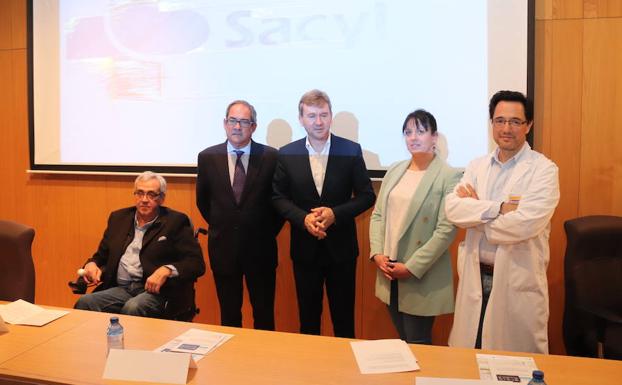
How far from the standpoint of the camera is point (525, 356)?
1.78 metres

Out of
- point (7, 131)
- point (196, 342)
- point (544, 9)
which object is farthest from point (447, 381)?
point (7, 131)

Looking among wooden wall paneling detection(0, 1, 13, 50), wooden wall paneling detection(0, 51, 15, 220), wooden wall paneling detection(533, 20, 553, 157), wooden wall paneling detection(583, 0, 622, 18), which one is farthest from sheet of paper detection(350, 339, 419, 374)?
wooden wall paneling detection(0, 1, 13, 50)

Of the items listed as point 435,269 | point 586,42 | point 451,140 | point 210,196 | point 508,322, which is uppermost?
point 586,42

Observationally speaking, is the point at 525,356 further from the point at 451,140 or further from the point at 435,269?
the point at 451,140

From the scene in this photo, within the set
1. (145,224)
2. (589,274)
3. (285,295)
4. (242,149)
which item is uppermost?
(242,149)

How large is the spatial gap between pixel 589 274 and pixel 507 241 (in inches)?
24.8

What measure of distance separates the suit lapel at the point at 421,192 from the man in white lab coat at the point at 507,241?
0.54 feet

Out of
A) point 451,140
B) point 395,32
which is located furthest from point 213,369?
point 395,32

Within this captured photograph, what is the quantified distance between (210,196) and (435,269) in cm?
141

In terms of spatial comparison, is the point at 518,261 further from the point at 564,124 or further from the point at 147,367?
the point at 147,367

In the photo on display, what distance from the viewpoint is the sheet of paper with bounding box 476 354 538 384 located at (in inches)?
63.3

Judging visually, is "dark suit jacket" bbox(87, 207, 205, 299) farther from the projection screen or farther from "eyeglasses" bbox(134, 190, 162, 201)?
the projection screen

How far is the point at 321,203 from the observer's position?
2.85m

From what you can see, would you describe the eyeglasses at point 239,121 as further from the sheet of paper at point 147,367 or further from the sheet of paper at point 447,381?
the sheet of paper at point 447,381
